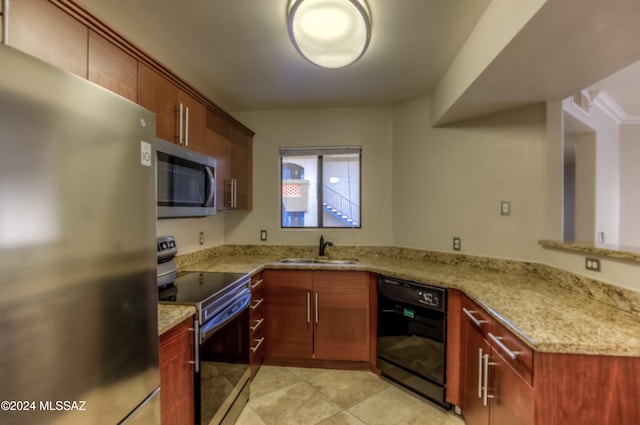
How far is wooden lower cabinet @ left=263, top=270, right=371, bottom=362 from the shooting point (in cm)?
238

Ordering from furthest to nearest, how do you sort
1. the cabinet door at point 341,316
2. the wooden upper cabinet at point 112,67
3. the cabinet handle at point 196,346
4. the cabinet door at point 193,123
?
the cabinet door at point 341,316 < the cabinet door at point 193,123 < the cabinet handle at point 196,346 < the wooden upper cabinet at point 112,67

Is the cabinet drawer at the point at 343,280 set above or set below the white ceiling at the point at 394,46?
below

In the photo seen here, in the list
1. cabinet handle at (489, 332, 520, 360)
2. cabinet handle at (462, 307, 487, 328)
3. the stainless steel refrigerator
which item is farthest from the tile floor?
the stainless steel refrigerator

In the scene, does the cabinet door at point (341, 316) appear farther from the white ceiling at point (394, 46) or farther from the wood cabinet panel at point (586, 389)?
the white ceiling at point (394, 46)

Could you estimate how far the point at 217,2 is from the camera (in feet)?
4.80

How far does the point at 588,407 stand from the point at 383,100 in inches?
101

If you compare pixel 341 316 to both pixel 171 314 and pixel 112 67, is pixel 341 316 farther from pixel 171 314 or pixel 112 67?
pixel 112 67

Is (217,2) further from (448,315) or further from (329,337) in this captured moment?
(329,337)

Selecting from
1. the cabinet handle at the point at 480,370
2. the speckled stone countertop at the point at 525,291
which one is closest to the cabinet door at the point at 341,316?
the speckled stone countertop at the point at 525,291

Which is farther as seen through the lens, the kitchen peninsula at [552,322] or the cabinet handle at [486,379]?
the cabinet handle at [486,379]

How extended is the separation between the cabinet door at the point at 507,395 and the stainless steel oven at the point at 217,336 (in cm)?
144

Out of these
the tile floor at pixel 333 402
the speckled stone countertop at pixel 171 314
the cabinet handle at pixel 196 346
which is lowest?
the tile floor at pixel 333 402

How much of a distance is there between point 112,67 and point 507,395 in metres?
2.32

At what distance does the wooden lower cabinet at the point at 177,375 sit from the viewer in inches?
45.8
